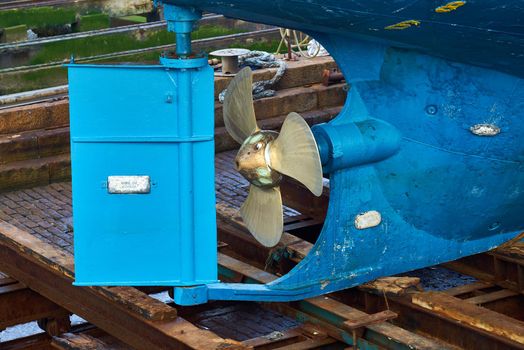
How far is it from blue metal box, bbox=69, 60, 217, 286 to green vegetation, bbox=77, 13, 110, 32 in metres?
10.3

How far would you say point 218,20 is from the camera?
1603 centimetres

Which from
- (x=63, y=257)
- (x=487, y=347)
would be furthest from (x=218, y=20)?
(x=487, y=347)

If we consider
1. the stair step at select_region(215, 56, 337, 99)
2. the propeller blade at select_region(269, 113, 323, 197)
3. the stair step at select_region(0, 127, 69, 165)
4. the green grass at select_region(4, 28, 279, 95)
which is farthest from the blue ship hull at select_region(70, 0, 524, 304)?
the green grass at select_region(4, 28, 279, 95)

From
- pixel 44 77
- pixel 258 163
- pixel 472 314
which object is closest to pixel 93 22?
pixel 44 77

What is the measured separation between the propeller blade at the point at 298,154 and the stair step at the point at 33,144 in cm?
320

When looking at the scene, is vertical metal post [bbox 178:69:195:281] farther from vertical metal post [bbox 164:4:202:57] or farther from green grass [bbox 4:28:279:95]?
green grass [bbox 4:28:279:95]

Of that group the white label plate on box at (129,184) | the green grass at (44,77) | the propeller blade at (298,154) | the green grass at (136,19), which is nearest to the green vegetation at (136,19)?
the green grass at (136,19)

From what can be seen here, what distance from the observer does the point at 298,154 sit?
6402 mm

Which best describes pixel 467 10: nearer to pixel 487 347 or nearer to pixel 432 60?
pixel 432 60

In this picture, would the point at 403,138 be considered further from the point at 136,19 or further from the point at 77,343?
the point at 136,19

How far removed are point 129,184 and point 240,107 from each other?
0.92 metres

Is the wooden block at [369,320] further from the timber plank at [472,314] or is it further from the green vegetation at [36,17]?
the green vegetation at [36,17]

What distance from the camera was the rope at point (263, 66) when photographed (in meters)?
10.3

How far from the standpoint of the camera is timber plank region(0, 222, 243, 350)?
20.5 feet
